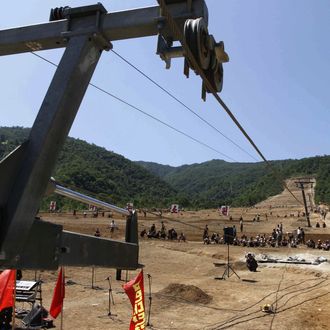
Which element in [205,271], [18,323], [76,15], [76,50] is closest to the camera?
[76,50]

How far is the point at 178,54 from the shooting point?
274 cm

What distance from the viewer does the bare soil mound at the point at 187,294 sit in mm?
19938

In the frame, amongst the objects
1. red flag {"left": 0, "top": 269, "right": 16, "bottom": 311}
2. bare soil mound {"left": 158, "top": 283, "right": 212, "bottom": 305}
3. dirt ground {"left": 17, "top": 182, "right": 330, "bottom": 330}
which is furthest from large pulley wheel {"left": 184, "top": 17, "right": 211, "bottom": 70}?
bare soil mound {"left": 158, "top": 283, "right": 212, "bottom": 305}

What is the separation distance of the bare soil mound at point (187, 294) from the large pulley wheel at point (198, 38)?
18254 millimetres

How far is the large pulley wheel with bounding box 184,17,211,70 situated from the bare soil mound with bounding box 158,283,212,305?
1825 centimetres

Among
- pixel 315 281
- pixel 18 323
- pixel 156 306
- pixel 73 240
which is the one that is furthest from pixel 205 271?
pixel 73 240

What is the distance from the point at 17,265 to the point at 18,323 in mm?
13651

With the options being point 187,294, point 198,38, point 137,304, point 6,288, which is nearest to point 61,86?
point 198,38

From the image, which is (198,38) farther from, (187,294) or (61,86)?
(187,294)

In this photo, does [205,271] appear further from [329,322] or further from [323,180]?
[323,180]

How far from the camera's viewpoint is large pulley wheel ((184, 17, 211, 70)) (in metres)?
2.61

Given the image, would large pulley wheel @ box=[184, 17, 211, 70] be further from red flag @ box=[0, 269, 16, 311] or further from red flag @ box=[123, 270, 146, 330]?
red flag @ box=[0, 269, 16, 311]

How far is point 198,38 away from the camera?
103 inches

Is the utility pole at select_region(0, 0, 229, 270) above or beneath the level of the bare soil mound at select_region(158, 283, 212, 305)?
above
